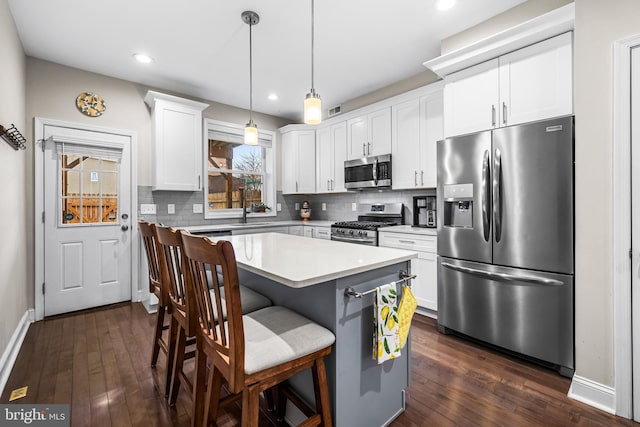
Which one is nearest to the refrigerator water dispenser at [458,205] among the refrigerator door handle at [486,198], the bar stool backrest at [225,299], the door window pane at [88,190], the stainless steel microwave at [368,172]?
the refrigerator door handle at [486,198]

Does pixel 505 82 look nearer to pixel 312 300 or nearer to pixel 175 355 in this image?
pixel 312 300

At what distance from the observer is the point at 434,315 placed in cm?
313

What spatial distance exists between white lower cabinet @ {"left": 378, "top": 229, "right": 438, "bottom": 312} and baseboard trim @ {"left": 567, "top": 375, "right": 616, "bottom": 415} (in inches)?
49.1

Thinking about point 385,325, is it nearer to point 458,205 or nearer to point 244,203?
point 458,205

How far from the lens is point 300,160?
4.94 meters

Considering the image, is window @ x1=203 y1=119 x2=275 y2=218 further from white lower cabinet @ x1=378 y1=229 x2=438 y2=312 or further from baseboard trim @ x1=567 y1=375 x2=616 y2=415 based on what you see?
baseboard trim @ x1=567 y1=375 x2=616 y2=415

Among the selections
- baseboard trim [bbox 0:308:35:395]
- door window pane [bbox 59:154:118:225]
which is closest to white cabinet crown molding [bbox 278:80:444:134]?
door window pane [bbox 59:154:118:225]

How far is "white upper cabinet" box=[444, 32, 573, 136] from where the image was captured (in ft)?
6.93

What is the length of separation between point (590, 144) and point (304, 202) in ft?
13.4

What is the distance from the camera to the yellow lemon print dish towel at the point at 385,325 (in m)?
1.46

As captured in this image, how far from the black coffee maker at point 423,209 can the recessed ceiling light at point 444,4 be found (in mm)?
1892

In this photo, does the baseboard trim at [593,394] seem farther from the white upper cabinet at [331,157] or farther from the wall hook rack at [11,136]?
the wall hook rack at [11,136]

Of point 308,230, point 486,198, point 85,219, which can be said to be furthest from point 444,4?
point 85,219

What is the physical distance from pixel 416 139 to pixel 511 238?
1.63m
